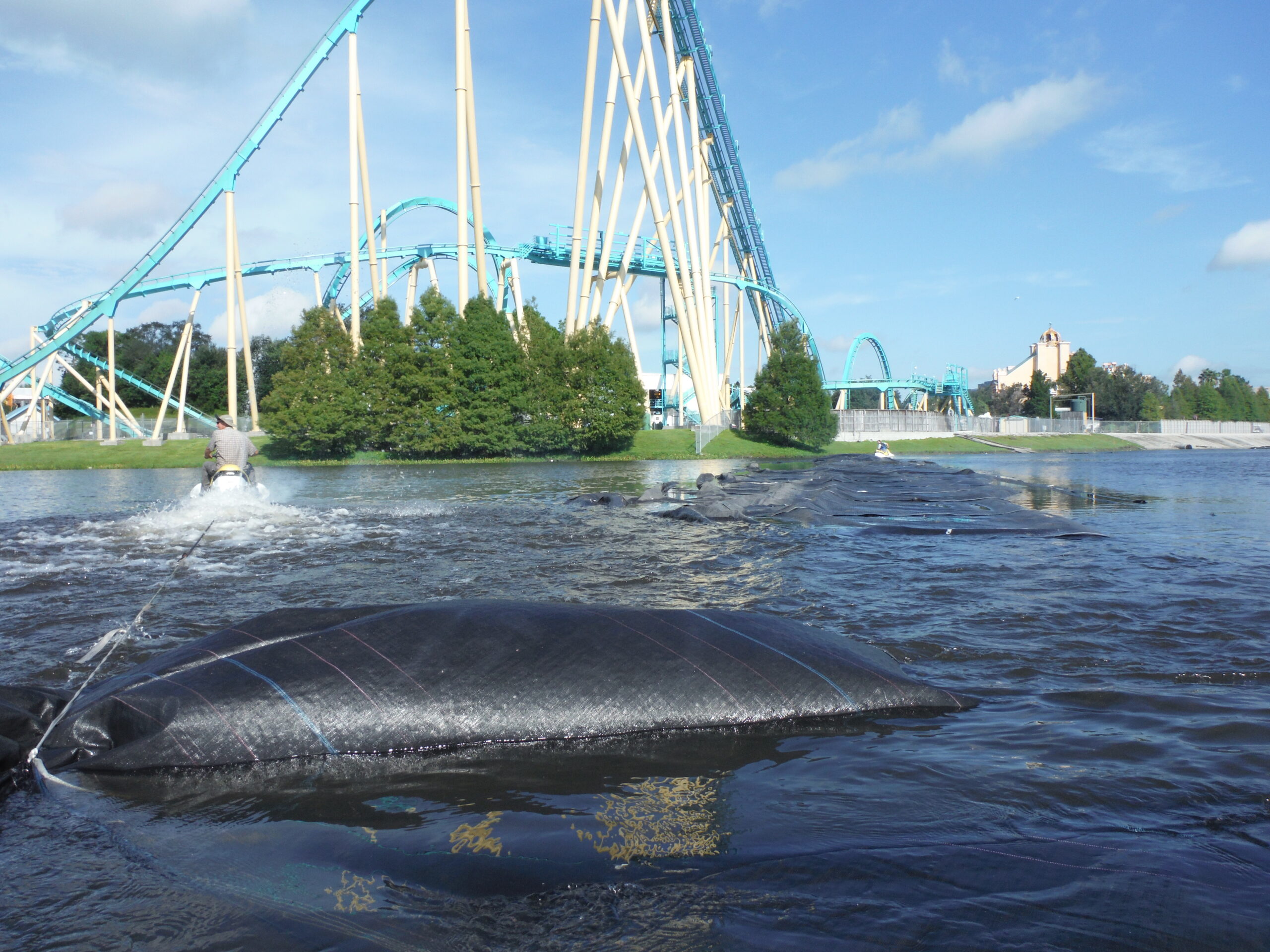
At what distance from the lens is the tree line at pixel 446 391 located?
3928 centimetres

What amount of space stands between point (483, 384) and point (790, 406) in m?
16.8

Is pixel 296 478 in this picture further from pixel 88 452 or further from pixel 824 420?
pixel 824 420

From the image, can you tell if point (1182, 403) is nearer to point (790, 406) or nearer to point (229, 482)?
point (790, 406)

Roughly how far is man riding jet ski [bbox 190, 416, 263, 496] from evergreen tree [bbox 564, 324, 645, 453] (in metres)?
25.5

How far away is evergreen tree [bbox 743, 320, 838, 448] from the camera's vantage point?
4531 cm

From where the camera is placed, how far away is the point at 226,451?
48.1 ft

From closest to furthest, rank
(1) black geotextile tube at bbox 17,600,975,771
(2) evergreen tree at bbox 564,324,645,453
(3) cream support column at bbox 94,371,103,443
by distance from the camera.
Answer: (1) black geotextile tube at bbox 17,600,975,771 → (2) evergreen tree at bbox 564,324,645,453 → (3) cream support column at bbox 94,371,103,443

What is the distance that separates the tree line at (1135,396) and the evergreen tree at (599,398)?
198 ft

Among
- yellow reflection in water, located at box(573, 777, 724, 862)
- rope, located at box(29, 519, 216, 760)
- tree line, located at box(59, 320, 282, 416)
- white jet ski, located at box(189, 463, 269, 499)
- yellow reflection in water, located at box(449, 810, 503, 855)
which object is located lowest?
yellow reflection in water, located at box(573, 777, 724, 862)

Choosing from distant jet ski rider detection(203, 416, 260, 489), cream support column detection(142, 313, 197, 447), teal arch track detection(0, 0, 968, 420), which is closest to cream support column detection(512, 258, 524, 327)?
teal arch track detection(0, 0, 968, 420)

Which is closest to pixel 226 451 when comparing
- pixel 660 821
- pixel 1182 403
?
pixel 660 821

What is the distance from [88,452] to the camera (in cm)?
3638

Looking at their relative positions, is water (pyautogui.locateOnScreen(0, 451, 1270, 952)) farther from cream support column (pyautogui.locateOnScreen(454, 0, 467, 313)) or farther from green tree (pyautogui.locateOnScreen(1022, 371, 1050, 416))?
green tree (pyautogui.locateOnScreen(1022, 371, 1050, 416))

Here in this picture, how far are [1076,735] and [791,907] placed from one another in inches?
84.5
